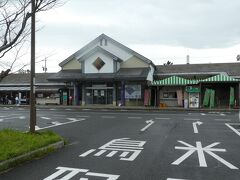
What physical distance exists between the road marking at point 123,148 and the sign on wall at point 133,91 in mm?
26565

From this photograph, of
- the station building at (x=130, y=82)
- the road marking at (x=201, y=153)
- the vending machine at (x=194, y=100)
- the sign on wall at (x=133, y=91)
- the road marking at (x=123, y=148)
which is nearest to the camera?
the road marking at (x=201, y=153)

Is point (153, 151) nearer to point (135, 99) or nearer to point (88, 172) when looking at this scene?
point (88, 172)

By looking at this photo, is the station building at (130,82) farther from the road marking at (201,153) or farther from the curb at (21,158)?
the curb at (21,158)

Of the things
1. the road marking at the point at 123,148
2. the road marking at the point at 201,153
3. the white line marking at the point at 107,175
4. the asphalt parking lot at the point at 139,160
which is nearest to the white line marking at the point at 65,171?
the asphalt parking lot at the point at 139,160

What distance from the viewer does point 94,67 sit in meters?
40.4

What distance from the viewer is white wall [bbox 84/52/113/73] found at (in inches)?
1567

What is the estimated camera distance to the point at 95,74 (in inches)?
1558

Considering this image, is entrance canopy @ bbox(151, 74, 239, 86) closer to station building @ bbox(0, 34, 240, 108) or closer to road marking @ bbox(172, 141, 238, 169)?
station building @ bbox(0, 34, 240, 108)

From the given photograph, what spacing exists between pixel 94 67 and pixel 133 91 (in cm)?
559

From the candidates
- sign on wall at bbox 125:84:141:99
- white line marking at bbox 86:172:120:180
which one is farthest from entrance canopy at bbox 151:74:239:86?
white line marking at bbox 86:172:120:180

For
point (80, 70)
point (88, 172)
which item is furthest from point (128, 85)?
point (88, 172)

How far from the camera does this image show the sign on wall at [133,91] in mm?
38500

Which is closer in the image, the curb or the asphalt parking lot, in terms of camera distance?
the asphalt parking lot

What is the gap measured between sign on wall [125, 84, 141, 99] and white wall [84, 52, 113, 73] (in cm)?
295
